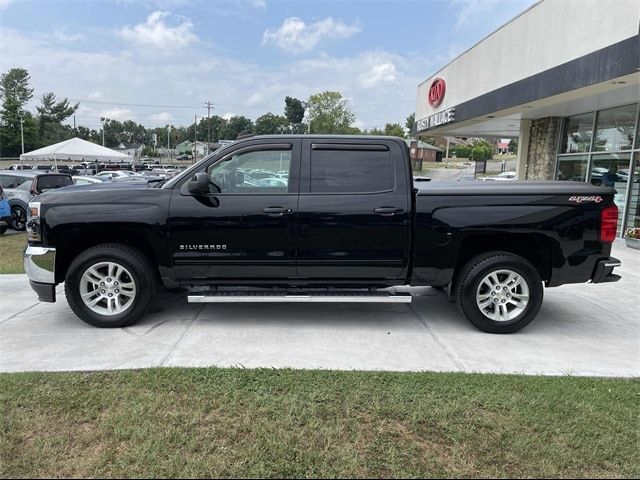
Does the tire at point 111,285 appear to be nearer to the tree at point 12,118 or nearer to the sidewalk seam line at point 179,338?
the sidewalk seam line at point 179,338

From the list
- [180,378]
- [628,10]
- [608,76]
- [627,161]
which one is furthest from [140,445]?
[627,161]

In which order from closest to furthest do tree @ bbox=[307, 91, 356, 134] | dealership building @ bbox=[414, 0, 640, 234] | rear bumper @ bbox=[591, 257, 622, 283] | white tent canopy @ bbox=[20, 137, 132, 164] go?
rear bumper @ bbox=[591, 257, 622, 283], dealership building @ bbox=[414, 0, 640, 234], white tent canopy @ bbox=[20, 137, 132, 164], tree @ bbox=[307, 91, 356, 134]

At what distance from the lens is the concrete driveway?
4094mm

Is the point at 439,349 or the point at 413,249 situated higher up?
the point at 413,249

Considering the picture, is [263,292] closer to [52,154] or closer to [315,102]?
[52,154]

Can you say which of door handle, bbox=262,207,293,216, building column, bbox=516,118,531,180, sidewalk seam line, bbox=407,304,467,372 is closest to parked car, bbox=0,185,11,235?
door handle, bbox=262,207,293,216

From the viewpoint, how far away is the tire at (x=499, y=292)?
15.6ft

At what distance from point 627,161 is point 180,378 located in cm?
1186

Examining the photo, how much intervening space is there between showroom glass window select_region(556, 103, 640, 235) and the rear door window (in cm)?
792

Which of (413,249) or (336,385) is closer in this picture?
(336,385)

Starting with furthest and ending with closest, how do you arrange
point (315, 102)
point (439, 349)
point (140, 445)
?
point (315, 102) < point (439, 349) < point (140, 445)

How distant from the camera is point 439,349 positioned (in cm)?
444

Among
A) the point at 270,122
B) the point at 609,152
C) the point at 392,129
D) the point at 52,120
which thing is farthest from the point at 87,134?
the point at 609,152

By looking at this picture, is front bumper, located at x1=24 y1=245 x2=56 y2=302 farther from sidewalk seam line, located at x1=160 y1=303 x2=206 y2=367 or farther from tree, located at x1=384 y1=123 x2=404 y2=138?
tree, located at x1=384 y1=123 x2=404 y2=138
